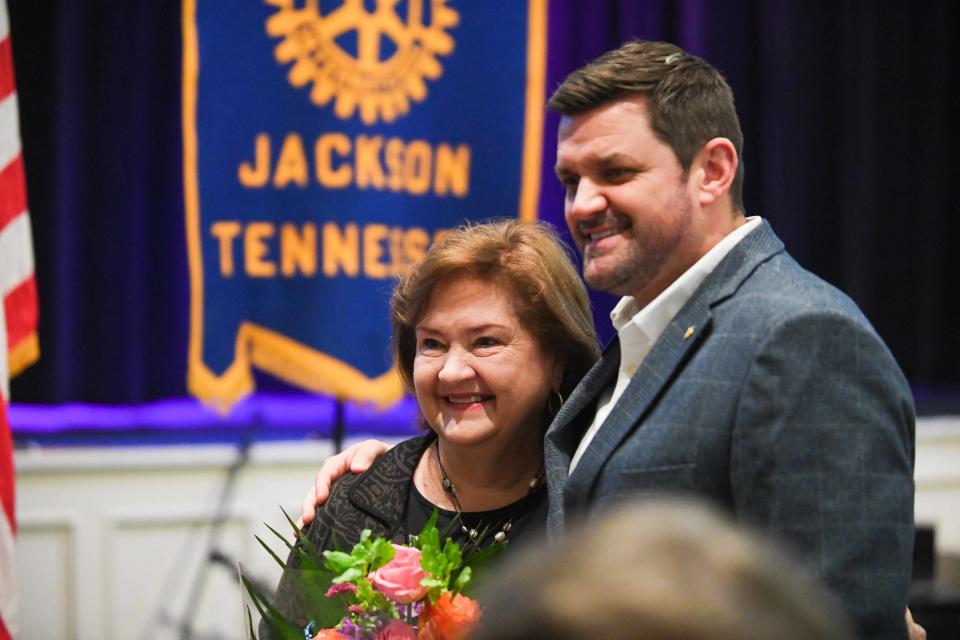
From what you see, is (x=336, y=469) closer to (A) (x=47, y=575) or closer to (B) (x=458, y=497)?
(B) (x=458, y=497)

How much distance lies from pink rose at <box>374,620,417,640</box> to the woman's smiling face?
0.61 meters

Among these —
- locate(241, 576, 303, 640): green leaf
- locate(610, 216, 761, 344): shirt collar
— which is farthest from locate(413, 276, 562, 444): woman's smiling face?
locate(241, 576, 303, 640): green leaf

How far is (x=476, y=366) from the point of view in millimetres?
1866

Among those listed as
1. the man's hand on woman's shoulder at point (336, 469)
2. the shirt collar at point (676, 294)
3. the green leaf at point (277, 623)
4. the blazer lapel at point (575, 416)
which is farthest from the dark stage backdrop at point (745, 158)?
the green leaf at point (277, 623)

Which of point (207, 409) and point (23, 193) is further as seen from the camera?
point (207, 409)

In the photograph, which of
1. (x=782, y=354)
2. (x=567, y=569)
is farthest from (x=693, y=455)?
(x=567, y=569)

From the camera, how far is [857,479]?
1.27 meters

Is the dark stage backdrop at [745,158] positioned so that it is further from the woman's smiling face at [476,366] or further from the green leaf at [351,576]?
the green leaf at [351,576]

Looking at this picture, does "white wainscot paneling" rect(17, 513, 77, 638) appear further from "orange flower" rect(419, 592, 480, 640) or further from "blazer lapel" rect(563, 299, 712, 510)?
A: "orange flower" rect(419, 592, 480, 640)

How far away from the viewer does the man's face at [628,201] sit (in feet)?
4.99

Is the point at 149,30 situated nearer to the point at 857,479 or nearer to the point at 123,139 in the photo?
→ the point at 123,139

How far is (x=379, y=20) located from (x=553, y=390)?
2.26 m

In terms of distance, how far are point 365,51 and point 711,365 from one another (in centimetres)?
271

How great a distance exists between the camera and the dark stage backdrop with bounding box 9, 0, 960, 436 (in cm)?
364
